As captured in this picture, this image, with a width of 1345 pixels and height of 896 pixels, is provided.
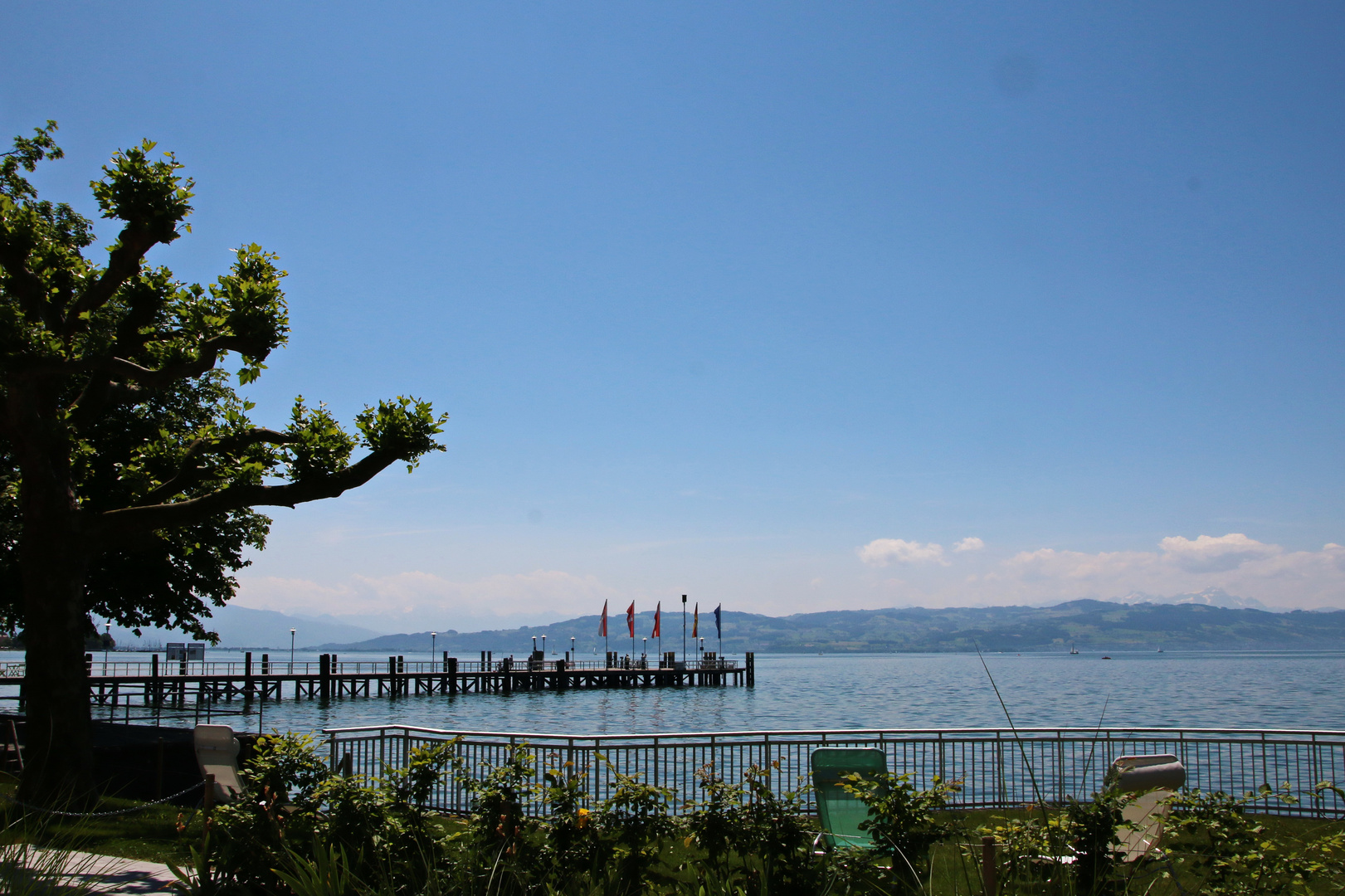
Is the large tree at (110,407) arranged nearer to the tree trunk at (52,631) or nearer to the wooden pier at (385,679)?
the tree trunk at (52,631)

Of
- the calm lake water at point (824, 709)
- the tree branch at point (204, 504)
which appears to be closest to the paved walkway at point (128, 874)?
the tree branch at point (204, 504)

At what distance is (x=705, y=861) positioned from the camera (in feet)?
16.8

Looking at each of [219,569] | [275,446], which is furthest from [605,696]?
[275,446]

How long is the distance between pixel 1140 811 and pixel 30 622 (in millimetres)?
12489

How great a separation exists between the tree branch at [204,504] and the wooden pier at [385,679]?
40.9 meters

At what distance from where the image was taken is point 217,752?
1066 centimetres

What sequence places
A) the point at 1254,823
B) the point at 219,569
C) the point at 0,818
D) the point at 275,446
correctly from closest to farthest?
the point at 1254,823 → the point at 0,818 → the point at 275,446 → the point at 219,569

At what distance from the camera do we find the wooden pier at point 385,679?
51.7m

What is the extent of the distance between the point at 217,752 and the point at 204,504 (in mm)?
2982

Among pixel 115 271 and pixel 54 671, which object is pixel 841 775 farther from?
pixel 115 271

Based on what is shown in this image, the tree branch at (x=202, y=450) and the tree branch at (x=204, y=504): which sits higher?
the tree branch at (x=202, y=450)

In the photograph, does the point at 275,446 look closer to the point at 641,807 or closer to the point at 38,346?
the point at 38,346

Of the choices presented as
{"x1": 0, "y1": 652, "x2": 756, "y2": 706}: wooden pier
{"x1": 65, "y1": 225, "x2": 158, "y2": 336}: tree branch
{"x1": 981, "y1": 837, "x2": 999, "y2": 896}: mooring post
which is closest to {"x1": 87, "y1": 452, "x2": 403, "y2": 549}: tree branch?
{"x1": 65, "y1": 225, "x2": 158, "y2": 336}: tree branch

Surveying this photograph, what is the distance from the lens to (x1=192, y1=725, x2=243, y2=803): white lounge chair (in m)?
10.4
